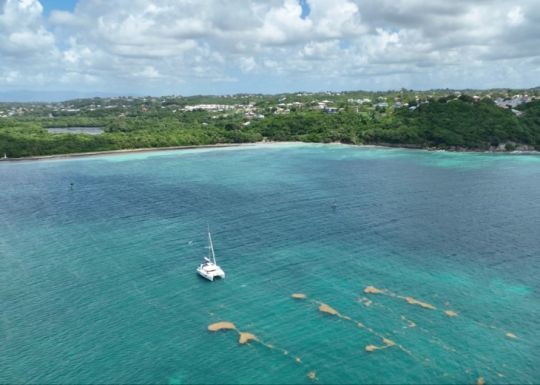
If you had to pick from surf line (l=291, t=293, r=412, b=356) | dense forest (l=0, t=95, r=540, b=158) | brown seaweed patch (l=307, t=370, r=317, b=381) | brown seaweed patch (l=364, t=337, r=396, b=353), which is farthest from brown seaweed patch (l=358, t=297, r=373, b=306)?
dense forest (l=0, t=95, r=540, b=158)

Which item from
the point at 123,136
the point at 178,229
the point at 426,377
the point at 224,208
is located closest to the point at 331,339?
the point at 426,377

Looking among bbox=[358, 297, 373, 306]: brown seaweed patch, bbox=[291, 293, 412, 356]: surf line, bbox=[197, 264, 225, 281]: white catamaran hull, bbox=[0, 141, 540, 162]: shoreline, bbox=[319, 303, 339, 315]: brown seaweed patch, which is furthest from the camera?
bbox=[0, 141, 540, 162]: shoreline

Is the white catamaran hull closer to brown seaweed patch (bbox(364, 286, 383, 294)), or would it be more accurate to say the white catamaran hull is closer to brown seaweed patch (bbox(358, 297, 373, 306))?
brown seaweed patch (bbox(358, 297, 373, 306))

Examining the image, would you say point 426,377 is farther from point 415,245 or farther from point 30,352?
point 30,352

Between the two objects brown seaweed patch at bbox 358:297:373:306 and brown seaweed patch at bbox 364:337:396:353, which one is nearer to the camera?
brown seaweed patch at bbox 364:337:396:353

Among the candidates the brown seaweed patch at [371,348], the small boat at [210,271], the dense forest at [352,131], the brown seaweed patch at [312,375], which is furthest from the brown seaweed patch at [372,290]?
the dense forest at [352,131]

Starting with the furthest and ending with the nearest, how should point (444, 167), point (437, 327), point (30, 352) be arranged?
point (444, 167) < point (437, 327) < point (30, 352)

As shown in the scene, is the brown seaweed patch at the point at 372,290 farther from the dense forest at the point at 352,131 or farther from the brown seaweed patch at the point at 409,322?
the dense forest at the point at 352,131
